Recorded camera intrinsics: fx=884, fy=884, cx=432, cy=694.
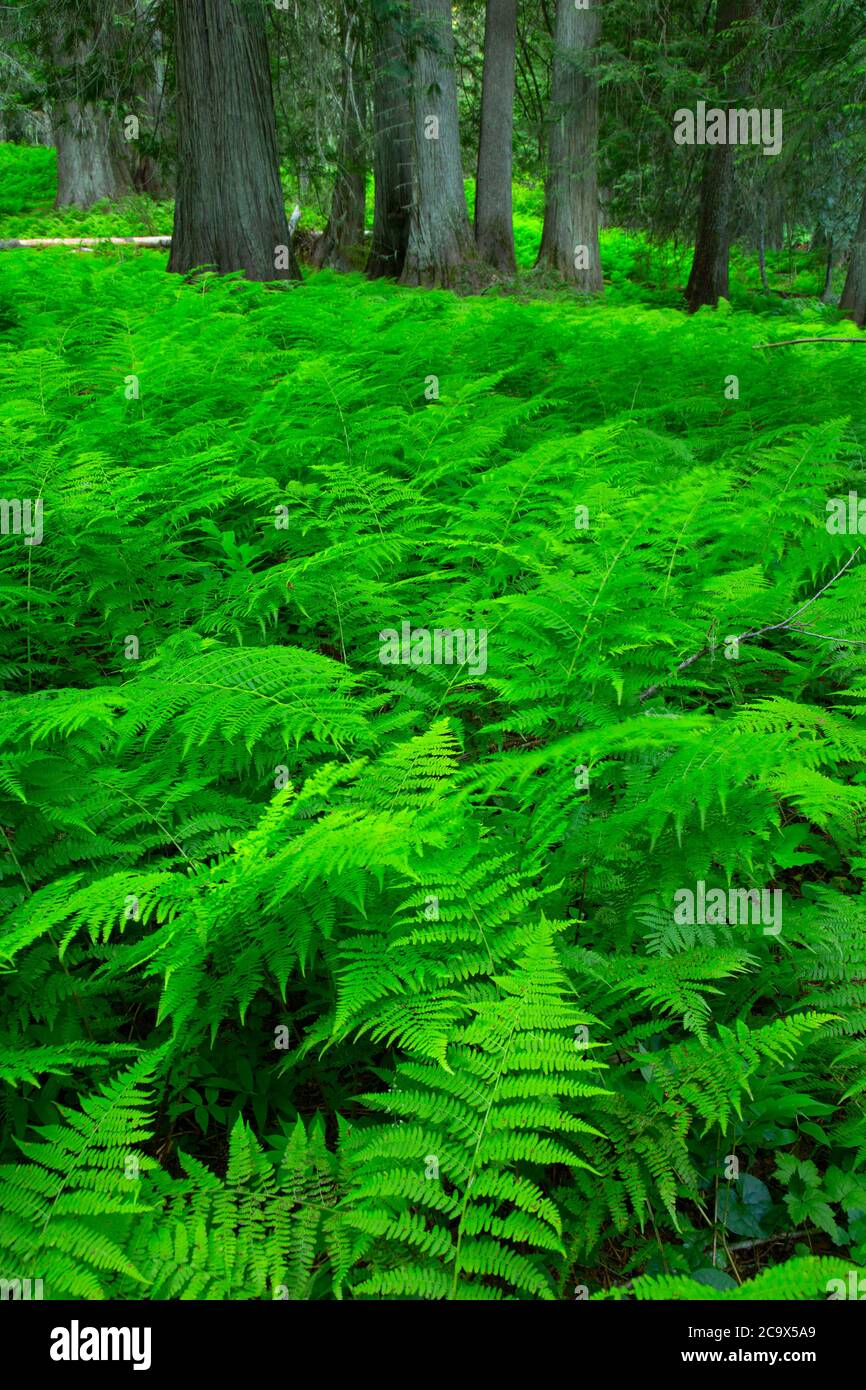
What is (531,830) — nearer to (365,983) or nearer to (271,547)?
(365,983)

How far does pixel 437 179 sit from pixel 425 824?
10580 millimetres

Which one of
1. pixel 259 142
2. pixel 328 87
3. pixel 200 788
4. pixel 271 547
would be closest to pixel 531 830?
pixel 200 788

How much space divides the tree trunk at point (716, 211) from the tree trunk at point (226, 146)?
673 centimetres

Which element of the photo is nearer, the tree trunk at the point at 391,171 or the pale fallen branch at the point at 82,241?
the tree trunk at the point at 391,171

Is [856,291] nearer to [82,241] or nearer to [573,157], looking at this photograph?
[573,157]

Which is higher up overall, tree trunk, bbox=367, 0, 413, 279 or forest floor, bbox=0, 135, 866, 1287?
tree trunk, bbox=367, 0, 413, 279

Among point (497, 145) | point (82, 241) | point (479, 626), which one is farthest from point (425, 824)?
point (82, 241)

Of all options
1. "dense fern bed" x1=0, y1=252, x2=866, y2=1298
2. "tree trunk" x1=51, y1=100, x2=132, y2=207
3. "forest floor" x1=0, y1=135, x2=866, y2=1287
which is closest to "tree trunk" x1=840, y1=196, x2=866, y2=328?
"forest floor" x1=0, y1=135, x2=866, y2=1287

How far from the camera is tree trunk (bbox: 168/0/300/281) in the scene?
290 inches

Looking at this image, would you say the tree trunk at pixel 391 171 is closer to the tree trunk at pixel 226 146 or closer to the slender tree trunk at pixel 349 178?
the slender tree trunk at pixel 349 178

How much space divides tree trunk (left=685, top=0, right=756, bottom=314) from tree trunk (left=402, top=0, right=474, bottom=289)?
3.64 m

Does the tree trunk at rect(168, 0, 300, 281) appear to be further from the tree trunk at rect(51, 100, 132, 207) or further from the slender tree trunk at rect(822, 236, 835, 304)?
the slender tree trunk at rect(822, 236, 835, 304)

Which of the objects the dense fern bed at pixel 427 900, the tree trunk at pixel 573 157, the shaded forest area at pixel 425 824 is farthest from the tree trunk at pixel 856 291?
the dense fern bed at pixel 427 900

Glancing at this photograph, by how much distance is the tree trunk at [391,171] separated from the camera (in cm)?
1030
